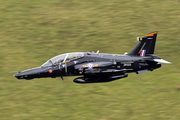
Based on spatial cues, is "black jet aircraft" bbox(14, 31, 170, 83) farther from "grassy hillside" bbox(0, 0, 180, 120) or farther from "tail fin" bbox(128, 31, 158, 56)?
"grassy hillside" bbox(0, 0, 180, 120)

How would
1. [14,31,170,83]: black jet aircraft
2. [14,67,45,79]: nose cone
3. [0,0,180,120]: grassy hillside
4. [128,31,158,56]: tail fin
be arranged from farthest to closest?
1. [0,0,180,120]: grassy hillside
2. [128,31,158,56]: tail fin
3. [14,31,170,83]: black jet aircraft
4. [14,67,45,79]: nose cone

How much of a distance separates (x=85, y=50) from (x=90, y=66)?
1596cm

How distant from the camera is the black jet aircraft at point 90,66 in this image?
1040 inches

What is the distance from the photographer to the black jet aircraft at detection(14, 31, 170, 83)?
26.4 meters

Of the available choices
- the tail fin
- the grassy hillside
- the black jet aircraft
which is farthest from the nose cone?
the tail fin

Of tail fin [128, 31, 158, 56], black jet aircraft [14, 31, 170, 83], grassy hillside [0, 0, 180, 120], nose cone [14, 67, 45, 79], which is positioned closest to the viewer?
nose cone [14, 67, 45, 79]

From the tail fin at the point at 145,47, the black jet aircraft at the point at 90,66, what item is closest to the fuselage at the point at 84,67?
the black jet aircraft at the point at 90,66

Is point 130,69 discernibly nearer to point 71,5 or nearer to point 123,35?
point 123,35

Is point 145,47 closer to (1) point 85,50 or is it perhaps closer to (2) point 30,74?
(2) point 30,74

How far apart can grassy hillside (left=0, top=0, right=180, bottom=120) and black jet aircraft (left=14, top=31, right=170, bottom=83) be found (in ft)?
22.5

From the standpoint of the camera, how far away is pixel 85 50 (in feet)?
139

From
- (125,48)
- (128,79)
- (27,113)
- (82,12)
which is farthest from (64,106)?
(82,12)

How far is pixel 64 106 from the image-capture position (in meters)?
33.3

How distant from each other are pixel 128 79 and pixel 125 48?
6703 millimetres
